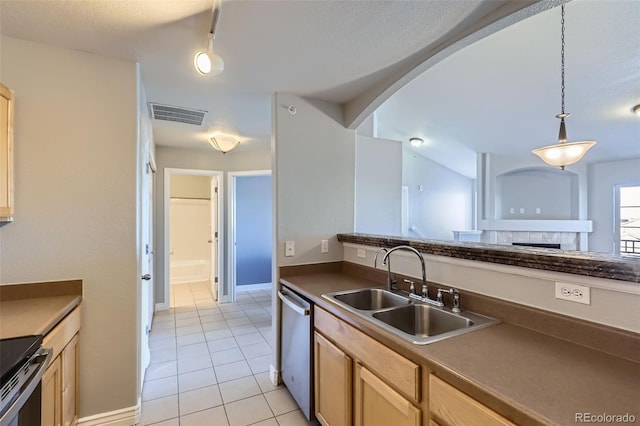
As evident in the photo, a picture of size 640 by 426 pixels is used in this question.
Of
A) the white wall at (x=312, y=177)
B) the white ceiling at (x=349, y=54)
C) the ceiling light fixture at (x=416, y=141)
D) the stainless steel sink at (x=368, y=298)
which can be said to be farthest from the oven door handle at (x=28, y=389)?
the ceiling light fixture at (x=416, y=141)

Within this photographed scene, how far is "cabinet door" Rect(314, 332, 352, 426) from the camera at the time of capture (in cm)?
158

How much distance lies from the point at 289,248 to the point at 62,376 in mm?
1583

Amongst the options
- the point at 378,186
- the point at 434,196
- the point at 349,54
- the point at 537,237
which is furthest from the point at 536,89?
the point at 434,196

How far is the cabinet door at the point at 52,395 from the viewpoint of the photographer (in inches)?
54.0

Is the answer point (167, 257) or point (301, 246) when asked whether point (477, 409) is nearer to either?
point (301, 246)

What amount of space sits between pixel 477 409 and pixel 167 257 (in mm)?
4316

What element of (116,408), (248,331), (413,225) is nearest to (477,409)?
(116,408)

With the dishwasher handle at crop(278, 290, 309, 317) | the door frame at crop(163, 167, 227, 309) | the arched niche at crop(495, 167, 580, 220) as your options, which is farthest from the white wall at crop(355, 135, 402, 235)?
the arched niche at crop(495, 167, 580, 220)

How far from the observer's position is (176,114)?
9.99 feet

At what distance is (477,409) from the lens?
0.91 meters

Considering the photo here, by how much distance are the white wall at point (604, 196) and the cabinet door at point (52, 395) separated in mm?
8618

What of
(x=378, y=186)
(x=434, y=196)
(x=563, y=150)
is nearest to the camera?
(x=563, y=150)

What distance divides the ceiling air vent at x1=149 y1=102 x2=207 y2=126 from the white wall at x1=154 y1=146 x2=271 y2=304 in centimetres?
129

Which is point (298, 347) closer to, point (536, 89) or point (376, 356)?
point (376, 356)
